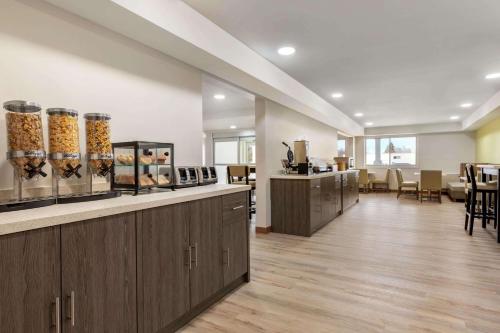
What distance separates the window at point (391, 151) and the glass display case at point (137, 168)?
10362mm

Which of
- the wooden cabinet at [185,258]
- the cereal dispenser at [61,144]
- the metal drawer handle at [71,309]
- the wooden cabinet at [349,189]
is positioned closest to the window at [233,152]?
the wooden cabinet at [349,189]

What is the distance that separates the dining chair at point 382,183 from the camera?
1004 cm

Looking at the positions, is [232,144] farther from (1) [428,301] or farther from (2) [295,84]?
(1) [428,301]

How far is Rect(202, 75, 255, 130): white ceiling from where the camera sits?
5178 mm

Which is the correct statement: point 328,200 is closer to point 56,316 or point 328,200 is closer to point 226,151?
point 56,316

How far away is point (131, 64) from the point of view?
2314 millimetres

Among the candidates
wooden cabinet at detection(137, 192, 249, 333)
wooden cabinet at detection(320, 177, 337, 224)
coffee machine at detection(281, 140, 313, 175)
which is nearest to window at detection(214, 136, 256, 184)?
wooden cabinet at detection(320, 177, 337, 224)

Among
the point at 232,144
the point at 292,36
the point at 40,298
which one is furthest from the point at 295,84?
the point at 232,144

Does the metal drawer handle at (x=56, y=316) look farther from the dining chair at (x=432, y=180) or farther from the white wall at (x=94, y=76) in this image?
the dining chair at (x=432, y=180)

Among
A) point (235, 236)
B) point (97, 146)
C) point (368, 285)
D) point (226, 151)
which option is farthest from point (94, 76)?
point (226, 151)

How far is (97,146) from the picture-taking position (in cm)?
186

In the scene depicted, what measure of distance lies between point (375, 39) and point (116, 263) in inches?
123

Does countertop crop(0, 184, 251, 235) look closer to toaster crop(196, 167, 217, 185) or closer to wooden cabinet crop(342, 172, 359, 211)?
toaster crop(196, 167, 217, 185)

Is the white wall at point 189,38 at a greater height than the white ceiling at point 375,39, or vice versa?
the white ceiling at point 375,39
